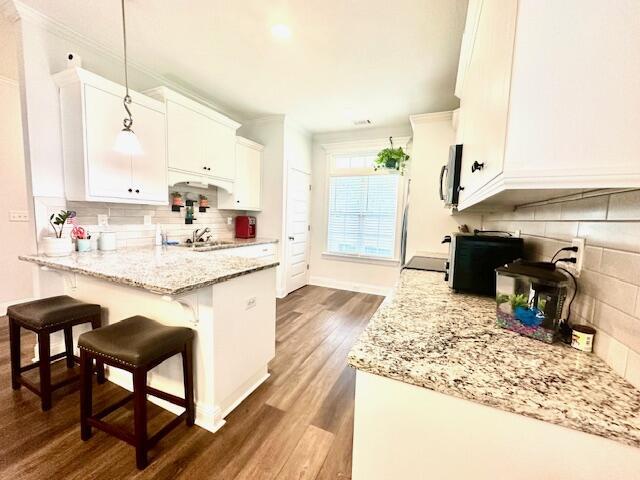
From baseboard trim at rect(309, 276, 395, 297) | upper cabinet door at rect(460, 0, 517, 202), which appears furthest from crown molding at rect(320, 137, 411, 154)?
upper cabinet door at rect(460, 0, 517, 202)

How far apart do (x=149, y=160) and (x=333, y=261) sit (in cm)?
313

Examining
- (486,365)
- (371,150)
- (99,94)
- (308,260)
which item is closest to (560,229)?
(486,365)

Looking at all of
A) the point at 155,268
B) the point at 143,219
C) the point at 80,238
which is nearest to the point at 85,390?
the point at 155,268

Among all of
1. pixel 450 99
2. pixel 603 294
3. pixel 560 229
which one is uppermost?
pixel 450 99

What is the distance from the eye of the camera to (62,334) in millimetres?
2176

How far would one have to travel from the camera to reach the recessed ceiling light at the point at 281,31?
2025 mm

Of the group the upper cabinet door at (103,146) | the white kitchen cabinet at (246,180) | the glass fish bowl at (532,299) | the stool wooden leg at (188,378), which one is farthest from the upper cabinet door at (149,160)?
the glass fish bowl at (532,299)

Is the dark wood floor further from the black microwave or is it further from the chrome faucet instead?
the chrome faucet

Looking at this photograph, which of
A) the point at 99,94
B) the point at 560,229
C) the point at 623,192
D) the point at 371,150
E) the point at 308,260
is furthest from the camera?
the point at 308,260

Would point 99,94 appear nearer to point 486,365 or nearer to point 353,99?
point 353,99

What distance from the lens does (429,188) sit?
3098 millimetres

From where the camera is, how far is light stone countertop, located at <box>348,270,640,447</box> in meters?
0.56

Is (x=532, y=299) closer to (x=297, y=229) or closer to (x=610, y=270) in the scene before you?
(x=610, y=270)

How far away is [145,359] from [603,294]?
1.77 metres
